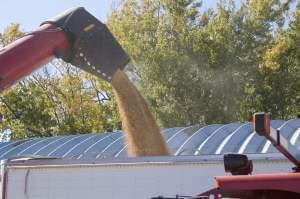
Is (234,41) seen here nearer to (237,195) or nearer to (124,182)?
(124,182)

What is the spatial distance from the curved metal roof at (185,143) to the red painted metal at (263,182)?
14.2 ft

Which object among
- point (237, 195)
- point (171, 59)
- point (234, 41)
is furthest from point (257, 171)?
point (234, 41)

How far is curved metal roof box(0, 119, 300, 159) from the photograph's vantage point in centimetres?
868

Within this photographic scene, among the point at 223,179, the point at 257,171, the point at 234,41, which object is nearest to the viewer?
the point at 223,179

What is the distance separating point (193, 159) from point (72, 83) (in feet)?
68.7

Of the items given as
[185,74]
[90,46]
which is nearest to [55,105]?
[185,74]

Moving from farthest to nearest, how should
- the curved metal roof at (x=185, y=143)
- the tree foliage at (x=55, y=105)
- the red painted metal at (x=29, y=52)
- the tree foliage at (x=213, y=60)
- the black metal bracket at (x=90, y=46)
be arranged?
the tree foliage at (x=55, y=105), the tree foliage at (x=213, y=60), the curved metal roof at (x=185, y=143), the black metal bracket at (x=90, y=46), the red painted metal at (x=29, y=52)

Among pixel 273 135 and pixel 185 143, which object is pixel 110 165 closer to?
pixel 185 143

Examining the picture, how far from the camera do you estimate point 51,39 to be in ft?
18.1

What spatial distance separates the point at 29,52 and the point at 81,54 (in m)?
0.68

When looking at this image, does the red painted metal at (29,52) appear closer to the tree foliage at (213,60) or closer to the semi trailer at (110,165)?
the semi trailer at (110,165)

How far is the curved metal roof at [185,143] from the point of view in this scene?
28.5 feet

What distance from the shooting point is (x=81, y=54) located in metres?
5.80

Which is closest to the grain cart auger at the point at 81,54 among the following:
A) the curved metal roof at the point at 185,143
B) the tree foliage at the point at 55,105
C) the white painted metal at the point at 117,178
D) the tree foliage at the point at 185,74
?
the white painted metal at the point at 117,178
